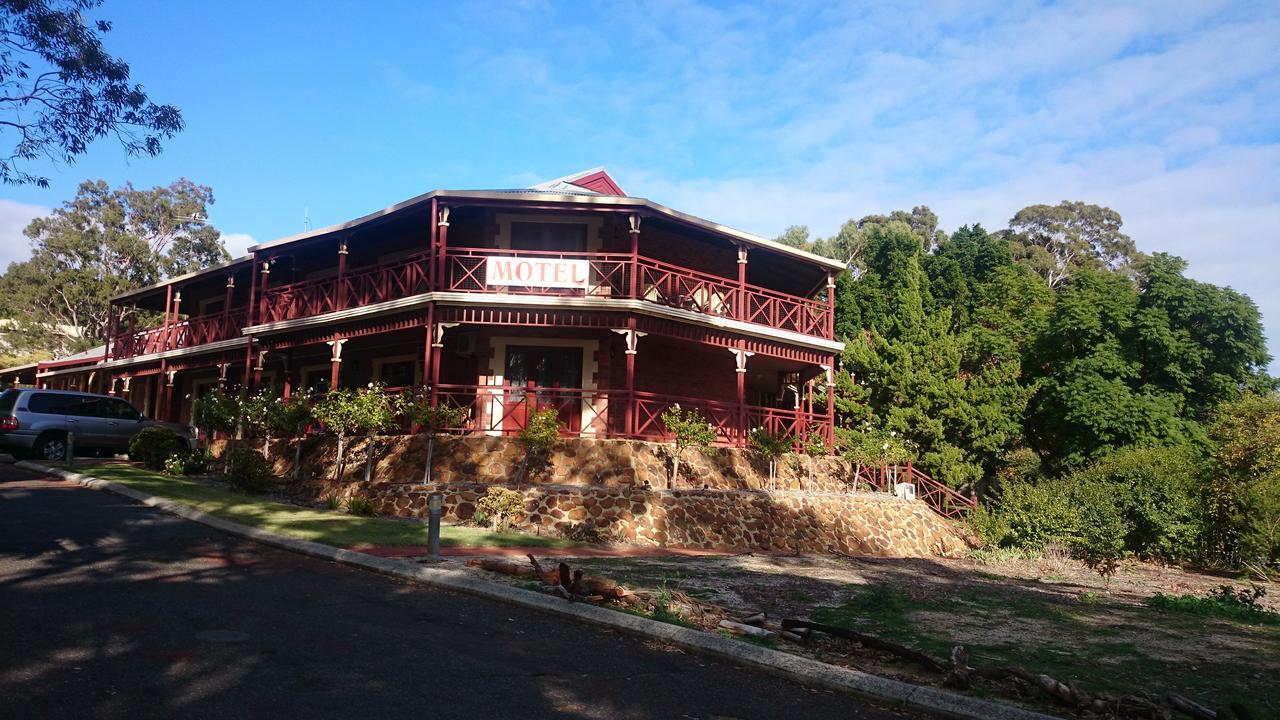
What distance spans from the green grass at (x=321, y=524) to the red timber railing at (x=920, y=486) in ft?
32.1

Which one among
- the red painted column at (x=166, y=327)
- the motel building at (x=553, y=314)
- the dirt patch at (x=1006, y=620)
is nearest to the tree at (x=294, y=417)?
the motel building at (x=553, y=314)

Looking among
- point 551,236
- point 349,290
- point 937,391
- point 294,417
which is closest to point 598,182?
point 551,236

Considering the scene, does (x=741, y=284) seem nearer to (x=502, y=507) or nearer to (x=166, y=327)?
(x=502, y=507)

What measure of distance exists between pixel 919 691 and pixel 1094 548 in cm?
1482

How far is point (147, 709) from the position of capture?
178 inches

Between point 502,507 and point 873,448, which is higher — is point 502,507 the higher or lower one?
the lower one

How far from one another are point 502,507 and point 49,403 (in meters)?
12.9

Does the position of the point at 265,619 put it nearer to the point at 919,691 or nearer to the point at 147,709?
the point at 147,709

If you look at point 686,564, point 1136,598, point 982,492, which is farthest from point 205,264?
point 1136,598

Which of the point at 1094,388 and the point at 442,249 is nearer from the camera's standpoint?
the point at 442,249

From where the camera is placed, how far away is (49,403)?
67.1 ft

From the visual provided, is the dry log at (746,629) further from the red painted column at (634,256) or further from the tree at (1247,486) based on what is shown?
the tree at (1247,486)

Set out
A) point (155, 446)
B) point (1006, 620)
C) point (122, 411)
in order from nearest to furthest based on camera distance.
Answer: point (1006, 620) → point (155, 446) → point (122, 411)

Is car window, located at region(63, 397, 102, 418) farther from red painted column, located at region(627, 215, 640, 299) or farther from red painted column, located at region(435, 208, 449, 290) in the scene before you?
red painted column, located at region(627, 215, 640, 299)
